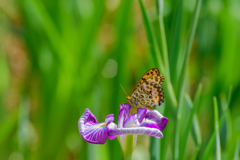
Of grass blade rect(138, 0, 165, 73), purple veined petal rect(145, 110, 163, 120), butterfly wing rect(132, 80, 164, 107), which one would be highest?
grass blade rect(138, 0, 165, 73)

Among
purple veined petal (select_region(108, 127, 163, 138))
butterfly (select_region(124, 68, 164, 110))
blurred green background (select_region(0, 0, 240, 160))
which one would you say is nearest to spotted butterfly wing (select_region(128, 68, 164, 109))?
butterfly (select_region(124, 68, 164, 110))

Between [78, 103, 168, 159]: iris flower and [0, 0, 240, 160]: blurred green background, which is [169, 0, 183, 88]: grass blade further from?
[0, 0, 240, 160]: blurred green background

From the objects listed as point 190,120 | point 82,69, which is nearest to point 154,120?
point 190,120

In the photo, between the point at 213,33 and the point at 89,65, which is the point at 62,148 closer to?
the point at 89,65

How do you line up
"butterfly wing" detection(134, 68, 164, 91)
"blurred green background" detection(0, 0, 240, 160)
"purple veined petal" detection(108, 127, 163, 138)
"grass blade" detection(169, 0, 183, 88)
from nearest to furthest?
"purple veined petal" detection(108, 127, 163, 138) < "butterfly wing" detection(134, 68, 164, 91) < "grass blade" detection(169, 0, 183, 88) < "blurred green background" detection(0, 0, 240, 160)

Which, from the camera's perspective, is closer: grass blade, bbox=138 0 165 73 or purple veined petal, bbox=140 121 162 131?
purple veined petal, bbox=140 121 162 131

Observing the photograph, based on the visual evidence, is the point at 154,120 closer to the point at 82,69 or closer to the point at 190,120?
the point at 190,120

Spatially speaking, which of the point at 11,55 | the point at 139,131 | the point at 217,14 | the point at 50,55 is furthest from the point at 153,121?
the point at 11,55
